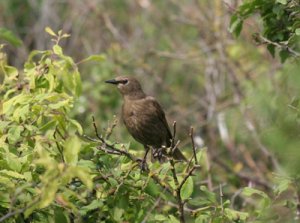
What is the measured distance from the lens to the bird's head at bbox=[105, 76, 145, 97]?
6.63 m

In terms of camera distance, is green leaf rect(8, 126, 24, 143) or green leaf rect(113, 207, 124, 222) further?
green leaf rect(8, 126, 24, 143)

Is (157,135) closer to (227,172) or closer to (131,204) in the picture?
(227,172)

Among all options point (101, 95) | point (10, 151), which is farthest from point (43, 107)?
point (101, 95)

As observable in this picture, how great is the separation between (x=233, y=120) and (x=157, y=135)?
2.13 metres

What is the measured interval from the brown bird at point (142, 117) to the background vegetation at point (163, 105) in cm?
29

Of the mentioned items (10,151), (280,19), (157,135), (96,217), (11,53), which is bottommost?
(11,53)

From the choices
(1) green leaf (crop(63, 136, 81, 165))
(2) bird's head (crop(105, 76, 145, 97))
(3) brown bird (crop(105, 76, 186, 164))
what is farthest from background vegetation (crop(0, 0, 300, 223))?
(2) bird's head (crop(105, 76, 145, 97))

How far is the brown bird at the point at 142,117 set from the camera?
6320mm

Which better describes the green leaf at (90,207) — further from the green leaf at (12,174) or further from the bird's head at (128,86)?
the bird's head at (128,86)

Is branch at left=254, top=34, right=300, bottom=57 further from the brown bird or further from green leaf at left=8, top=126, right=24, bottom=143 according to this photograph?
the brown bird

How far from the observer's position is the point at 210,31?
29.9 feet

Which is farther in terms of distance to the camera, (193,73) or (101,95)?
(193,73)

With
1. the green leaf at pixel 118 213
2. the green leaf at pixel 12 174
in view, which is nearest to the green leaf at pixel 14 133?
the green leaf at pixel 12 174

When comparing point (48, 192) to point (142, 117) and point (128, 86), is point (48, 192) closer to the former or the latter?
point (142, 117)
